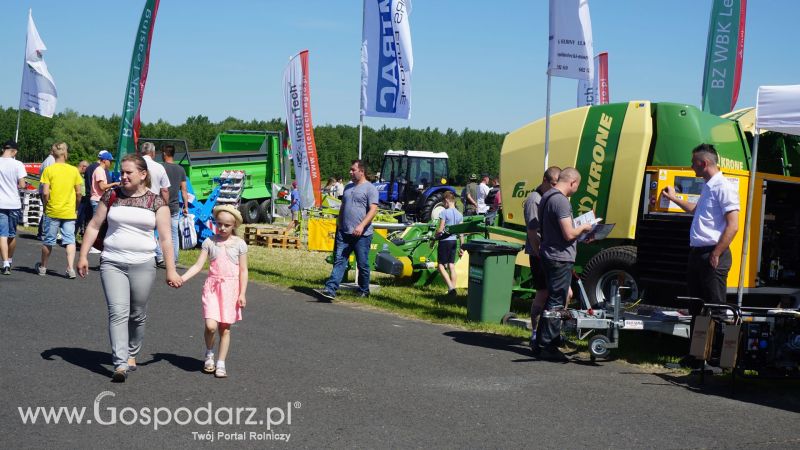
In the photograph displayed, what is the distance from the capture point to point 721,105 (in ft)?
49.6

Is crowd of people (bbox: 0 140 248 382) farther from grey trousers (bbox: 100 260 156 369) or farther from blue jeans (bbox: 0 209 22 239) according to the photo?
blue jeans (bbox: 0 209 22 239)

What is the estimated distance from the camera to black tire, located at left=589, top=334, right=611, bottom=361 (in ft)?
26.9

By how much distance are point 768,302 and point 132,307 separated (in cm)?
675

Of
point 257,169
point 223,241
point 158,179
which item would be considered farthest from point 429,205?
point 223,241

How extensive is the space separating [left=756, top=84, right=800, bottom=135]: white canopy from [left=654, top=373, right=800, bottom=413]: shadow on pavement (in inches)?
89.0

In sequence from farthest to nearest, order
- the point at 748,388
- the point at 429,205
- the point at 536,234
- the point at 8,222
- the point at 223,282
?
the point at 429,205 < the point at 8,222 < the point at 536,234 < the point at 748,388 < the point at 223,282

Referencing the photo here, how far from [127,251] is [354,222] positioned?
5317mm

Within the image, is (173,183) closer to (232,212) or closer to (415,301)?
(415,301)

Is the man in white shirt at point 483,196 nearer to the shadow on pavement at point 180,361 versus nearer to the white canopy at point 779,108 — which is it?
the white canopy at point 779,108

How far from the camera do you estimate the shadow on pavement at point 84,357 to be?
6.99 metres

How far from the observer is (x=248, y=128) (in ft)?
256

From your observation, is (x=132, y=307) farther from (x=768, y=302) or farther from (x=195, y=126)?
(x=195, y=126)

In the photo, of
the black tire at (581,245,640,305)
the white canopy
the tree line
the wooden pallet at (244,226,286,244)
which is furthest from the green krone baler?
the tree line

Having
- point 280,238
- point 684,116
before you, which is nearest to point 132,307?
point 684,116
